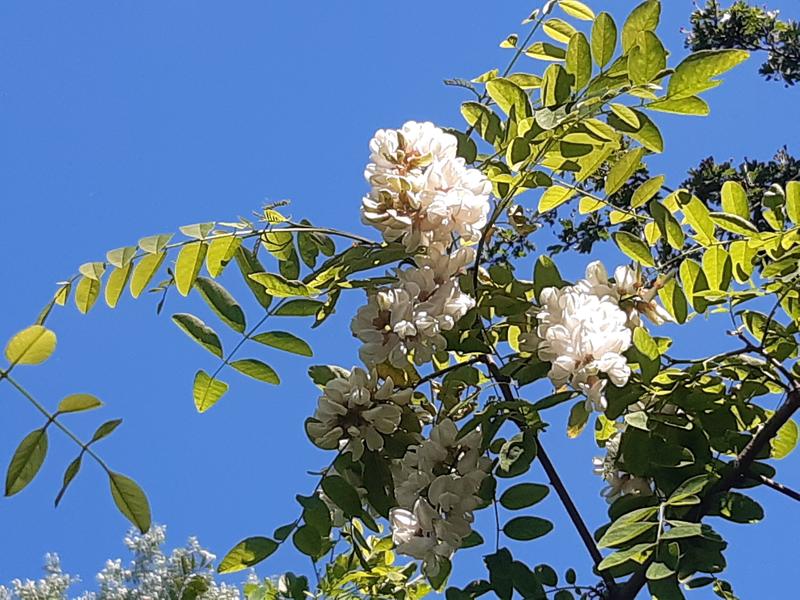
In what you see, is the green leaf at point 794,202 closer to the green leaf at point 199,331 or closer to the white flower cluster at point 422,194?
the white flower cluster at point 422,194

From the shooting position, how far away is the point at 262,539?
0.72 m

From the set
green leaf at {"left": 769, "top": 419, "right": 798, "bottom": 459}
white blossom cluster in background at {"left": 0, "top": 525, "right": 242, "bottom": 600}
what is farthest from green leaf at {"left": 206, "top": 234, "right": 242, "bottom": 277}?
white blossom cluster in background at {"left": 0, "top": 525, "right": 242, "bottom": 600}

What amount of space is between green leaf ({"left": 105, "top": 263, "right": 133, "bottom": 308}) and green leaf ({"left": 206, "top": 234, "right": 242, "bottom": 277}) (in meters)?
0.06

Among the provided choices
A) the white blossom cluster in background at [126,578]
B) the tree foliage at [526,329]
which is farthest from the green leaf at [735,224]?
the white blossom cluster in background at [126,578]

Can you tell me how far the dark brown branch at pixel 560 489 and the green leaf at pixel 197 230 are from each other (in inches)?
8.5

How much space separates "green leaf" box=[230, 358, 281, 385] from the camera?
70 cm

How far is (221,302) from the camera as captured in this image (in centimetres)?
70

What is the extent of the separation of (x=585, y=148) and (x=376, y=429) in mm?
234

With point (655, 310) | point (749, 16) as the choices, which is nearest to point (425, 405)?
point (655, 310)

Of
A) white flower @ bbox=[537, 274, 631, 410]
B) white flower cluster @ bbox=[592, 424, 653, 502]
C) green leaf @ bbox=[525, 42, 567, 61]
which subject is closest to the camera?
white flower @ bbox=[537, 274, 631, 410]

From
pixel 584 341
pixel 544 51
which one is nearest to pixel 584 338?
pixel 584 341

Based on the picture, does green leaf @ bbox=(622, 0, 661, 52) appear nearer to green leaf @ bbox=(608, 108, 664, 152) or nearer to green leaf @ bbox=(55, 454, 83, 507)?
green leaf @ bbox=(608, 108, 664, 152)

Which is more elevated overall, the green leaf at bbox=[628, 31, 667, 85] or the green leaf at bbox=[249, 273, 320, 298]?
the green leaf at bbox=[249, 273, 320, 298]

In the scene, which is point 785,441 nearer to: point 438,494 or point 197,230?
point 438,494
